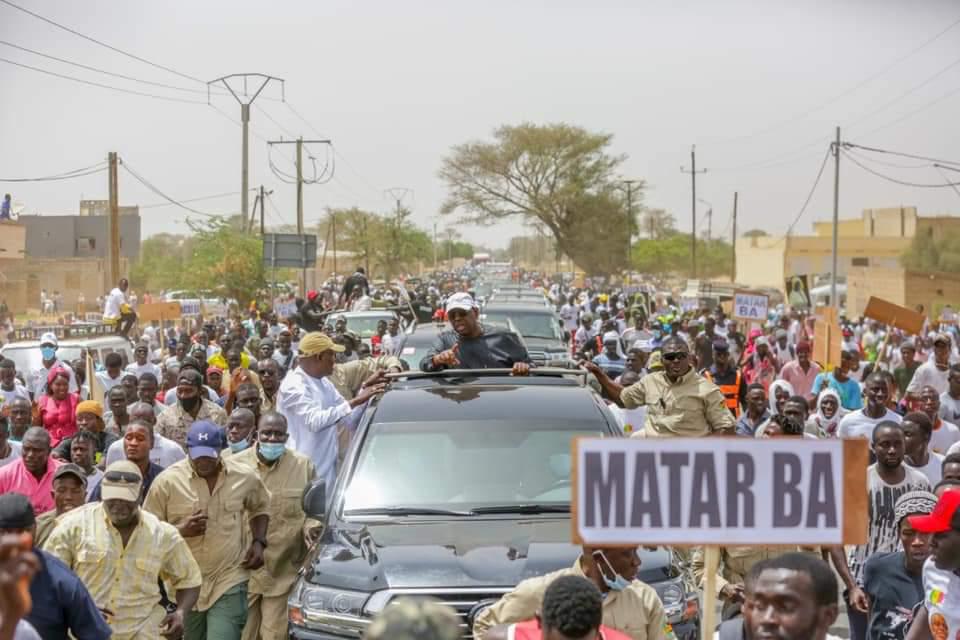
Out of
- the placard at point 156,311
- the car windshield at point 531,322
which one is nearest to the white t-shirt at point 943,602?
the car windshield at point 531,322

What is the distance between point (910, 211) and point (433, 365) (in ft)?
362

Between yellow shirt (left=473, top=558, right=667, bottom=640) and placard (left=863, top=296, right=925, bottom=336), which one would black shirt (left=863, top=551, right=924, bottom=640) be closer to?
yellow shirt (left=473, top=558, right=667, bottom=640)

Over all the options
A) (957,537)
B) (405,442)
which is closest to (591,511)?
(957,537)

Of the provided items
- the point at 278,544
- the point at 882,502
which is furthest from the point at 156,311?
the point at 882,502

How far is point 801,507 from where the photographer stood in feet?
15.6

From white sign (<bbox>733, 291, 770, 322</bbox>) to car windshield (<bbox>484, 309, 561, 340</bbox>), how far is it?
576 centimetres

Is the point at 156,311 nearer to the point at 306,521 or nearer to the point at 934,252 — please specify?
the point at 306,521

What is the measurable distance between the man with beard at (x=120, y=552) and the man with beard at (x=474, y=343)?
345cm

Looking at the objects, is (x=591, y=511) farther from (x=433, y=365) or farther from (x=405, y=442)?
(x=433, y=365)

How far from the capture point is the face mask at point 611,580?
206 inches

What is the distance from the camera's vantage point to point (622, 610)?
17.3 ft

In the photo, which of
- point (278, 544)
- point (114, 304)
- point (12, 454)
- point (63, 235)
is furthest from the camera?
point (63, 235)

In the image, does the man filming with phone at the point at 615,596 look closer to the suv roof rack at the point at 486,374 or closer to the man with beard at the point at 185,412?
the suv roof rack at the point at 486,374

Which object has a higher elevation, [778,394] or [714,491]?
[714,491]
